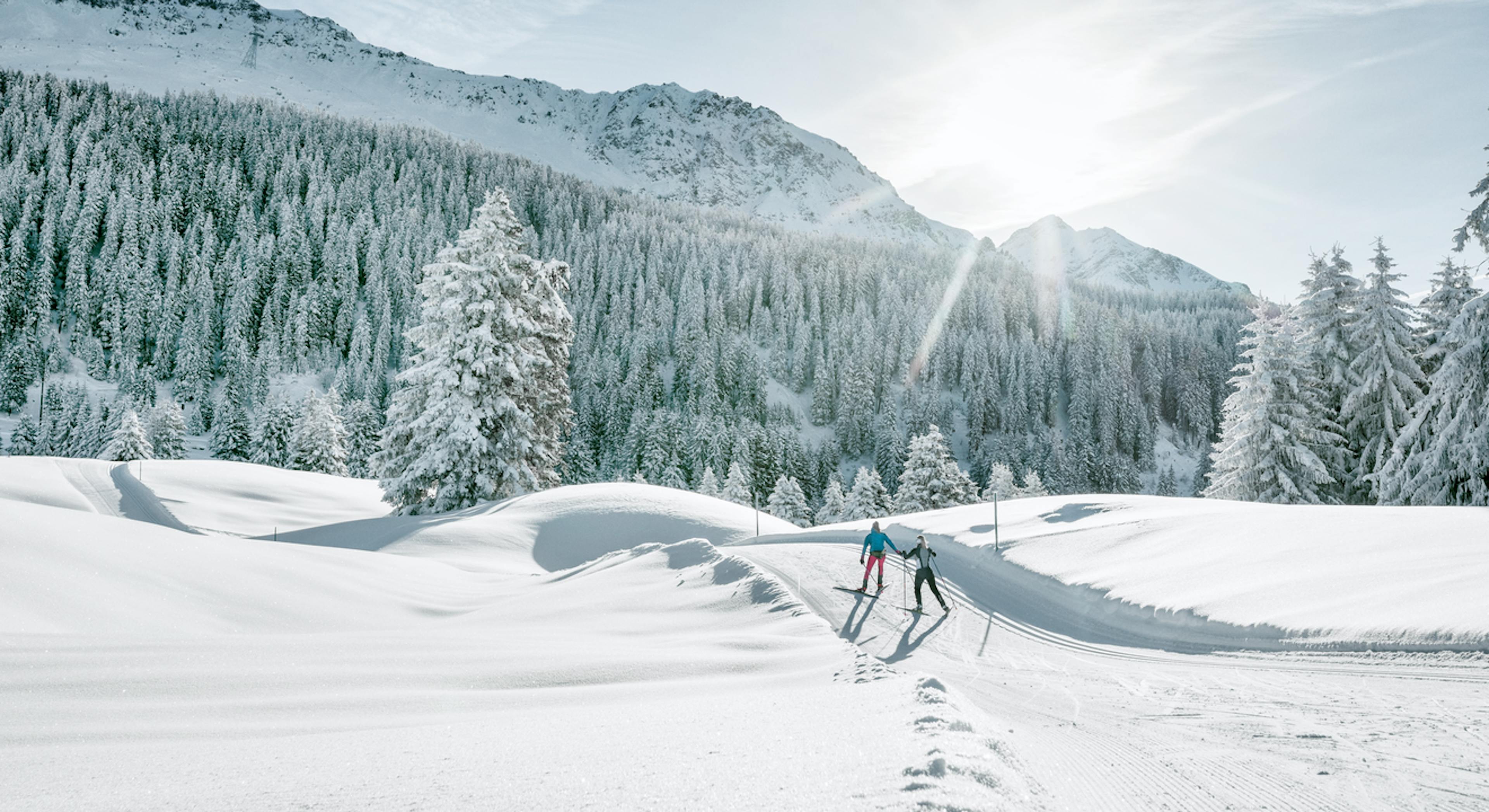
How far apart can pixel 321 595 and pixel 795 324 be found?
11940 centimetres

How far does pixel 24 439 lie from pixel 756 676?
95.1 meters

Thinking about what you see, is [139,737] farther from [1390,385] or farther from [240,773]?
[1390,385]

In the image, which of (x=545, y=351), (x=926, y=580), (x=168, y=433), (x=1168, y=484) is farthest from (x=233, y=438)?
(x=1168, y=484)

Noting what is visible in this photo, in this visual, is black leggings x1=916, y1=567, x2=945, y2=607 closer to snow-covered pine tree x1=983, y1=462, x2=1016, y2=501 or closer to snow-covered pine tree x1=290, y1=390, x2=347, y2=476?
snow-covered pine tree x1=983, y1=462, x2=1016, y2=501

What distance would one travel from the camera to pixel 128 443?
50656 mm

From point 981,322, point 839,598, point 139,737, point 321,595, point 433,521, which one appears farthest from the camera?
point 981,322

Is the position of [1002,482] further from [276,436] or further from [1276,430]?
[276,436]

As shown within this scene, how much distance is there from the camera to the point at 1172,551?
46.4ft

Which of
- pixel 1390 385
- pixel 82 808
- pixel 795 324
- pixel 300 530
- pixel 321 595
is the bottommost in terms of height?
pixel 300 530

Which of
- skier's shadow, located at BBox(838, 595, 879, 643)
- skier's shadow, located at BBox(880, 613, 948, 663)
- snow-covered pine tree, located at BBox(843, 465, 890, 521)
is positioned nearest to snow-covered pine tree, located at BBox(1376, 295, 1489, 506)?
skier's shadow, located at BBox(880, 613, 948, 663)

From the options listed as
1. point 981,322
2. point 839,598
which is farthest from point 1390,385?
point 981,322

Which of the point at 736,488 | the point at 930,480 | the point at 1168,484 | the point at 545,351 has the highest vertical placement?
the point at 545,351

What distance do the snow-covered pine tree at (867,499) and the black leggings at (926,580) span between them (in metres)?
34.8

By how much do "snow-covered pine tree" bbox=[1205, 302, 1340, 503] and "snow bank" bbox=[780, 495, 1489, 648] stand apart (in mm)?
11311
